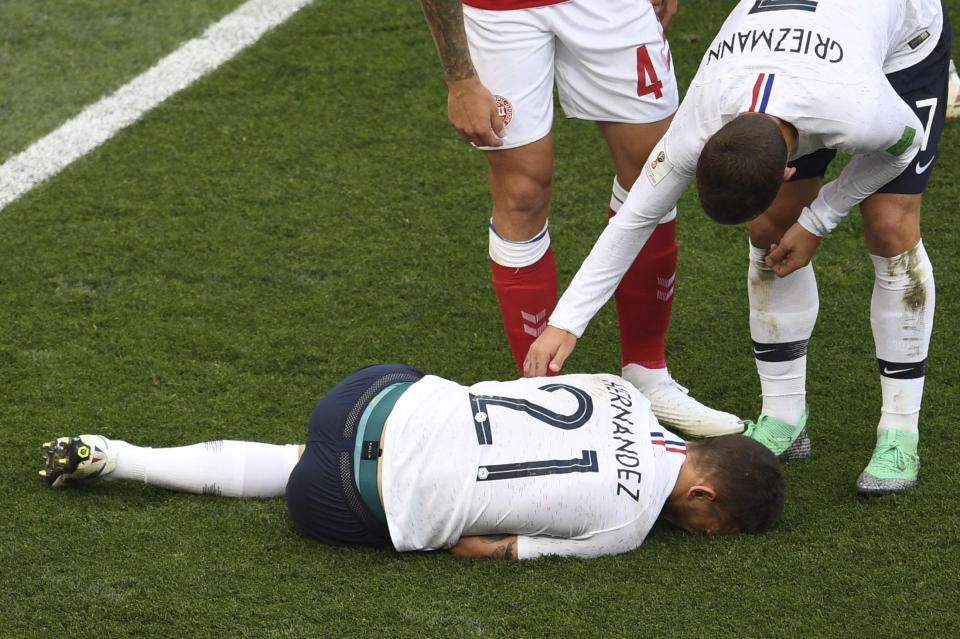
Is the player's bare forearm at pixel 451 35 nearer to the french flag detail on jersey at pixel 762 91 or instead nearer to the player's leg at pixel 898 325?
the french flag detail on jersey at pixel 762 91

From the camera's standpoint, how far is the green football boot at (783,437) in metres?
3.28

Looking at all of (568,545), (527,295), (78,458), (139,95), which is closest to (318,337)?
(527,295)

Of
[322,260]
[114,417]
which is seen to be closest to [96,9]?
[322,260]

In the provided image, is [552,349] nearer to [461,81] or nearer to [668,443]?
[668,443]

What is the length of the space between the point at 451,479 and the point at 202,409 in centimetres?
111

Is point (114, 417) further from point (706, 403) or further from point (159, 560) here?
point (706, 403)

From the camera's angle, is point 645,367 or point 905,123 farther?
point 645,367

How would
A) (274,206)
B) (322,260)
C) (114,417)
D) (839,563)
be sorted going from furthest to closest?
(274,206) → (322,260) → (114,417) → (839,563)

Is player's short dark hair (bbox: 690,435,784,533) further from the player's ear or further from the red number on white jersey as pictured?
the red number on white jersey

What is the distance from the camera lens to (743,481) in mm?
2807

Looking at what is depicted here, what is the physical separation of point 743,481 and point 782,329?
57cm

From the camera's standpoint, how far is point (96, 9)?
6105 mm

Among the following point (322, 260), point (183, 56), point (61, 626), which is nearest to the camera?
point (61, 626)

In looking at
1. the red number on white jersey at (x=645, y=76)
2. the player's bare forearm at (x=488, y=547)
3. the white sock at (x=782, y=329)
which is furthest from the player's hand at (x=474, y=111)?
the player's bare forearm at (x=488, y=547)
